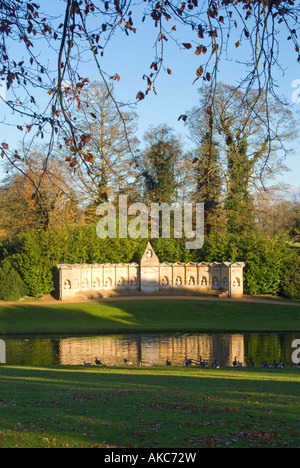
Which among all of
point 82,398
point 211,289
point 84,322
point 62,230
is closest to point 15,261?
point 62,230

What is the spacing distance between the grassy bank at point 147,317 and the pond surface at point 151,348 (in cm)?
129

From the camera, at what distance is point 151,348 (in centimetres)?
1900

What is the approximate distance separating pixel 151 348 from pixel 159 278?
14.2 metres

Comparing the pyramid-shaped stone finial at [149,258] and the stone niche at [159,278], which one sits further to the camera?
the pyramid-shaped stone finial at [149,258]

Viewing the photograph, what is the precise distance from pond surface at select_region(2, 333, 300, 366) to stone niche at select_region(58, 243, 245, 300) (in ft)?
33.7

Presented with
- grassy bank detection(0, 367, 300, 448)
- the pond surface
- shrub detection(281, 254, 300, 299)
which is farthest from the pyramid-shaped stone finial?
grassy bank detection(0, 367, 300, 448)

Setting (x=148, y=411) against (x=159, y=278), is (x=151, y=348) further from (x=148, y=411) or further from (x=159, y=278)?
(x=159, y=278)

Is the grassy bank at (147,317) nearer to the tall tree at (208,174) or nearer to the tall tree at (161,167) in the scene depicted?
the tall tree at (208,174)

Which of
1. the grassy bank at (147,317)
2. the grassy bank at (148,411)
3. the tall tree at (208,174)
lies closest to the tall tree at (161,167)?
the tall tree at (208,174)

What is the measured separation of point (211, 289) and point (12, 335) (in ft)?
48.8

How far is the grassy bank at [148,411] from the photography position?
6203 mm

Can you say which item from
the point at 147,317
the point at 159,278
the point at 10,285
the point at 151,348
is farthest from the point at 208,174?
the point at 159,278

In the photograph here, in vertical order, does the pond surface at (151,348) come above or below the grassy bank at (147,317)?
below
